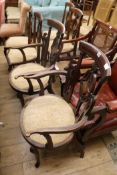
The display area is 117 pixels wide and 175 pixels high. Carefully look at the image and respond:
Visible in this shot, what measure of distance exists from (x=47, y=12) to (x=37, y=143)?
2.85 metres

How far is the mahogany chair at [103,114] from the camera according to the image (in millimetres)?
1259

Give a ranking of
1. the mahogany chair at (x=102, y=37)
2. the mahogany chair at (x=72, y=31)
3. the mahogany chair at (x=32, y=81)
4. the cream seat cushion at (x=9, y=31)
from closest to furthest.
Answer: the mahogany chair at (x=32, y=81) → the mahogany chair at (x=102, y=37) → the mahogany chair at (x=72, y=31) → the cream seat cushion at (x=9, y=31)

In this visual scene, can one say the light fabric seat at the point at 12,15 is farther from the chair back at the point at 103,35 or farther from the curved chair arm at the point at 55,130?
the curved chair arm at the point at 55,130

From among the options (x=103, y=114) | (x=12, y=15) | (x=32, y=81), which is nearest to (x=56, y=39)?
(x=32, y=81)

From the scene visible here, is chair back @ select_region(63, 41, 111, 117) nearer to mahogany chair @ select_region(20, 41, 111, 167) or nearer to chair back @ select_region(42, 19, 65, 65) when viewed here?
mahogany chair @ select_region(20, 41, 111, 167)

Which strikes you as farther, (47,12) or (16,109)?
(47,12)

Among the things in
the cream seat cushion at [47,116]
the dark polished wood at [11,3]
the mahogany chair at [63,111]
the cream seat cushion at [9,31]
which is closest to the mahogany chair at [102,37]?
the mahogany chair at [63,111]

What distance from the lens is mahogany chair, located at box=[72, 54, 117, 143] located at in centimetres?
126

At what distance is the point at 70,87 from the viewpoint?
1.59 meters

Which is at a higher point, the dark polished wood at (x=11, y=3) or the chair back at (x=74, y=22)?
the chair back at (x=74, y=22)

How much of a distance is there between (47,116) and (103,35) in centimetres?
124

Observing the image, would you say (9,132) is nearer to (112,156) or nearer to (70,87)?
(70,87)

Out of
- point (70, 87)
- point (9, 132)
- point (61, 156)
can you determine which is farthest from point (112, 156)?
point (9, 132)

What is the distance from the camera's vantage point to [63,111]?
1.48 metres
